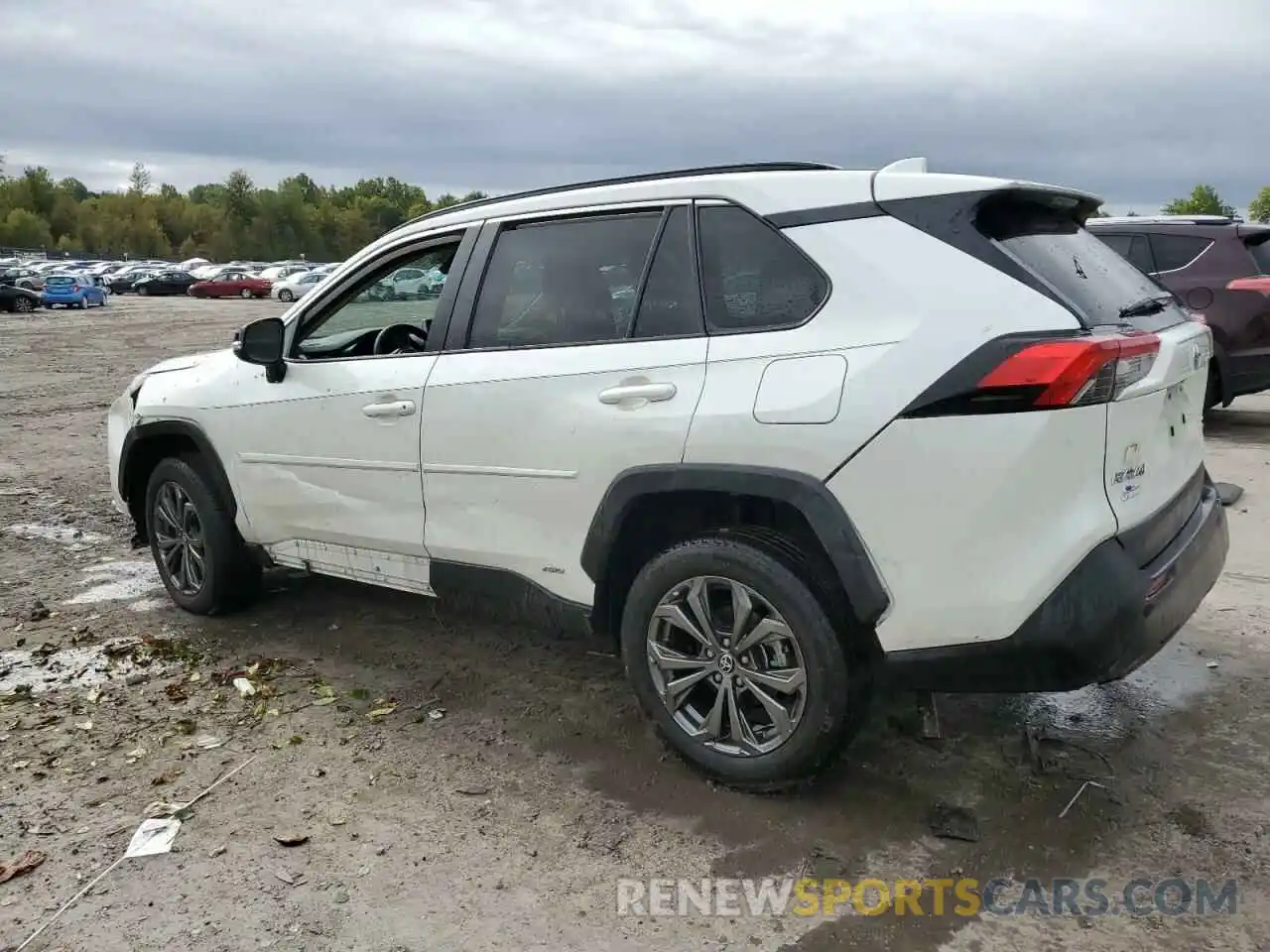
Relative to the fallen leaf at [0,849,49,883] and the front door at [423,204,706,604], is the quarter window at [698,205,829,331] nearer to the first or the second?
the front door at [423,204,706,604]

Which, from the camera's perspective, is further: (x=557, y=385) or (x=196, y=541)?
(x=196, y=541)

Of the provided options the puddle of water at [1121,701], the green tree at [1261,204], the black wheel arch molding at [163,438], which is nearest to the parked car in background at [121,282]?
the black wheel arch molding at [163,438]

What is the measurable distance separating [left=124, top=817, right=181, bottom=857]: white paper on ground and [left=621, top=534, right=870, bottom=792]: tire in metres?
1.50

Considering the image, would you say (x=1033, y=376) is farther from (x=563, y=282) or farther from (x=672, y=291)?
(x=563, y=282)

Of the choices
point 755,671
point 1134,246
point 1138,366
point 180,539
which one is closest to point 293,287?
point 1134,246

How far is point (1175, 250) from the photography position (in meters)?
9.21

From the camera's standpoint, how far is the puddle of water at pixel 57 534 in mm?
6703

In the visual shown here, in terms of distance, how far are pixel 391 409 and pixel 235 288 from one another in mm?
51487

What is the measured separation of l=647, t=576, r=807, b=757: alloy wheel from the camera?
320 cm

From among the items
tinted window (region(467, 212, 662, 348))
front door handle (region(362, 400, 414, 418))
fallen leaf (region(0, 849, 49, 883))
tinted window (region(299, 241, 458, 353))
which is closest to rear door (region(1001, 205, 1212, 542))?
tinted window (region(467, 212, 662, 348))

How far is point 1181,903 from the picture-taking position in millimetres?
2783

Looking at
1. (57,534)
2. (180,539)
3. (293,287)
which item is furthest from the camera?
(293,287)

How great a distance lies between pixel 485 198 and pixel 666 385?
1.31 m

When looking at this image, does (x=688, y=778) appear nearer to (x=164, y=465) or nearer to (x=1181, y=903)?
(x=1181, y=903)
